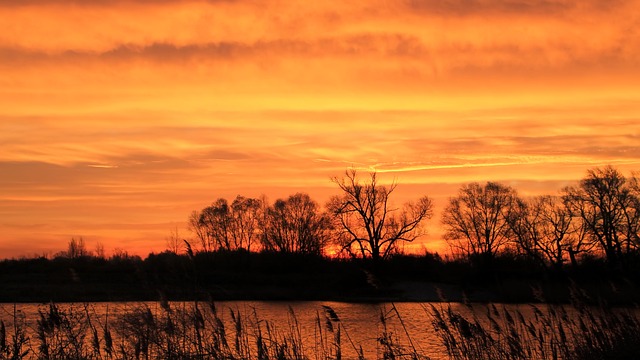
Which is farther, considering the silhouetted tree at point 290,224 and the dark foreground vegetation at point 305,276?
the silhouetted tree at point 290,224

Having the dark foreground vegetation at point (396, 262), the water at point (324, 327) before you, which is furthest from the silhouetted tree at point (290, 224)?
the water at point (324, 327)

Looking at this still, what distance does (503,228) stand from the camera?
7912cm

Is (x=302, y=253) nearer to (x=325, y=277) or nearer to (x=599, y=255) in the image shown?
(x=325, y=277)

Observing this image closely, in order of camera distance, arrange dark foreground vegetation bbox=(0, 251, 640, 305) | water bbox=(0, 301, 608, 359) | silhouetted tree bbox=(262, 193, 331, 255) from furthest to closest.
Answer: silhouetted tree bbox=(262, 193, 331, 255)
dark foreground vegetation bbox=(0, 251, 640, 305)
water bbox=(0, 301, 608, 359)

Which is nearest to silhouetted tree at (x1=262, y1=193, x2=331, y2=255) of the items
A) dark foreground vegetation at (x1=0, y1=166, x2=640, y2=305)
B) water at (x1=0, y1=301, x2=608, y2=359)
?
dark foreground vegetation at (x1=0, y1=166, x2=640, y2=305)

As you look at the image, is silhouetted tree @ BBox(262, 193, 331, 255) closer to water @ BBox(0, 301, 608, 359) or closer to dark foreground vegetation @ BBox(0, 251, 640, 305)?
dark foreground vegetation @ BBox(0, 251, 640, 305)

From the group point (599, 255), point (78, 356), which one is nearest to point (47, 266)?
point (599, 255)

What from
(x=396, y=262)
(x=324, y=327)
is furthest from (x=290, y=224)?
(x=324, y=327)

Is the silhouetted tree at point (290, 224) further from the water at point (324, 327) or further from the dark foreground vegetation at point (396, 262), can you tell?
the water at point (324, 327)

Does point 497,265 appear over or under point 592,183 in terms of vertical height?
under

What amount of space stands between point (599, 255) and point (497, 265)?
10.7 metres

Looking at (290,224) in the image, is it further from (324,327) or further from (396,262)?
(324,327)

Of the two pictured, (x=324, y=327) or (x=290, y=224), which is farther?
(x=290, y=224)

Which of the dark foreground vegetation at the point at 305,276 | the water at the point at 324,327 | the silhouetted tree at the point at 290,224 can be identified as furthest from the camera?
the silhouetted tree at the point at 290,224
